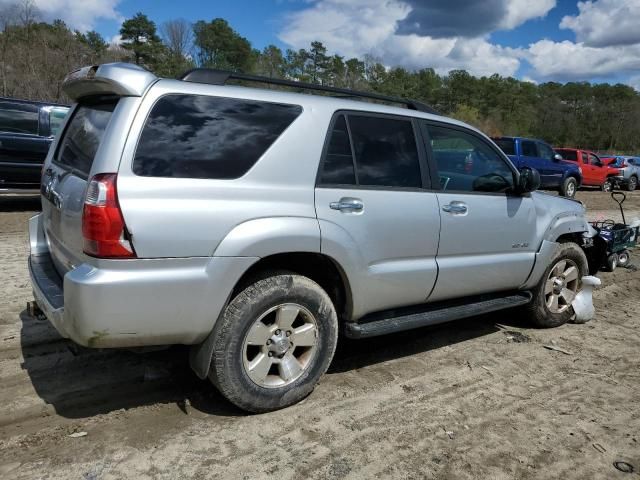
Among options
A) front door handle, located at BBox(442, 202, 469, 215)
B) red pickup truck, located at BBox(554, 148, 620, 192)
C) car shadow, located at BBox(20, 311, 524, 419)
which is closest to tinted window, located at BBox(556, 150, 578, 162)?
red pickup truck, located at BBox(554, 148, 620, 192)

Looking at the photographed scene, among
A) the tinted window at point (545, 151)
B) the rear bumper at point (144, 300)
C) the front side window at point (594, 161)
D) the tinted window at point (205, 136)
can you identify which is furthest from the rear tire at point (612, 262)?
the front side window at point (594, 161)

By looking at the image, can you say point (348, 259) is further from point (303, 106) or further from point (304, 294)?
point (303, 106)

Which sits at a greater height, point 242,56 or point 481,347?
point 242,56

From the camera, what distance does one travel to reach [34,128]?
9.66m

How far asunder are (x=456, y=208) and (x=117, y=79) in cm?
244

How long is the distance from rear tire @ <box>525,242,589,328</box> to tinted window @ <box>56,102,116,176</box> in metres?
3.90

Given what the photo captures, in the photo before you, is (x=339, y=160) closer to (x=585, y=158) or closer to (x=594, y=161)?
(x=585, y=158)

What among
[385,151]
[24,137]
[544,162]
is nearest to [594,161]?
[544,162]

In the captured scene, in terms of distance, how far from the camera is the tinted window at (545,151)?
18094mm

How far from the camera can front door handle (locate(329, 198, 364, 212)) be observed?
332 cm

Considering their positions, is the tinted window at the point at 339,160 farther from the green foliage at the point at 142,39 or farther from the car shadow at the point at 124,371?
the green foliage at the point at 142,39

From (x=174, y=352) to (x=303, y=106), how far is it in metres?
2.10

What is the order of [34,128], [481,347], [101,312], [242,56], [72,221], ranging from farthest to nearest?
[242,56]
[34,128]
[481,347]
[72,221]
[101,312]

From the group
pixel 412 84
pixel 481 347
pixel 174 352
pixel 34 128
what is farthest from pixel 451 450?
pixel 412 84
